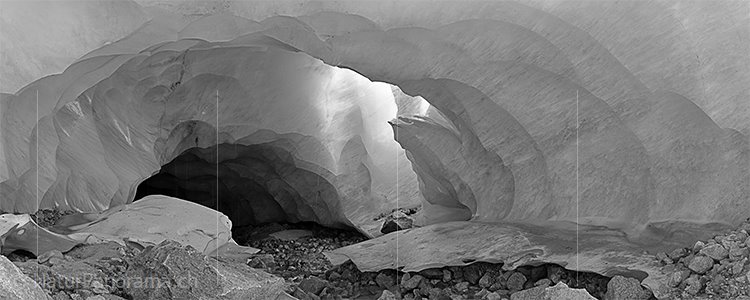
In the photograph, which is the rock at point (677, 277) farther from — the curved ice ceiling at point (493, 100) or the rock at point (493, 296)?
the rock at point (493, 296)

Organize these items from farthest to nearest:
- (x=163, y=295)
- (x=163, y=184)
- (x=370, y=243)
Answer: (x=163, y=184) < (x=370, y=243) < (x=163, y=295)

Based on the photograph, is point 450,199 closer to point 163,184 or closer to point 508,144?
point 508,144

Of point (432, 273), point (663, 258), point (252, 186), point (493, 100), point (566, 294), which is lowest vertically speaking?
point (432, 273)

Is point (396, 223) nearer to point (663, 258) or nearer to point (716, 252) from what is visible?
point (663, 258)

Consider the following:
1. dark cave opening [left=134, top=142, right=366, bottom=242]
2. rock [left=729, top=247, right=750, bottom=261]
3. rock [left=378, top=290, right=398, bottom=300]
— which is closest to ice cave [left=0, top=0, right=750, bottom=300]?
rock [left=729, top=247, right=750, bottom=261]

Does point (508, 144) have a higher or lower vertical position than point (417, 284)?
higher

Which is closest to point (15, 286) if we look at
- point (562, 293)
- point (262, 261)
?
point (562, 293)

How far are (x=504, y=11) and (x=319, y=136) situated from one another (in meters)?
3.68

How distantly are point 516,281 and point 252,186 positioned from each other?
16.4 feet

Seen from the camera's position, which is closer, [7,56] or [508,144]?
[7,56]

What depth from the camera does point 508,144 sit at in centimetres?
582

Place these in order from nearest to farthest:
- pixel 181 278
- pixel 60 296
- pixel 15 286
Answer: pixel 15 286, pixel 60 296, pixel 181 278

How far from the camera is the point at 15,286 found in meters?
3.07

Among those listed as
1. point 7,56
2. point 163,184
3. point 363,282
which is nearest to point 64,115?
point 7,56
